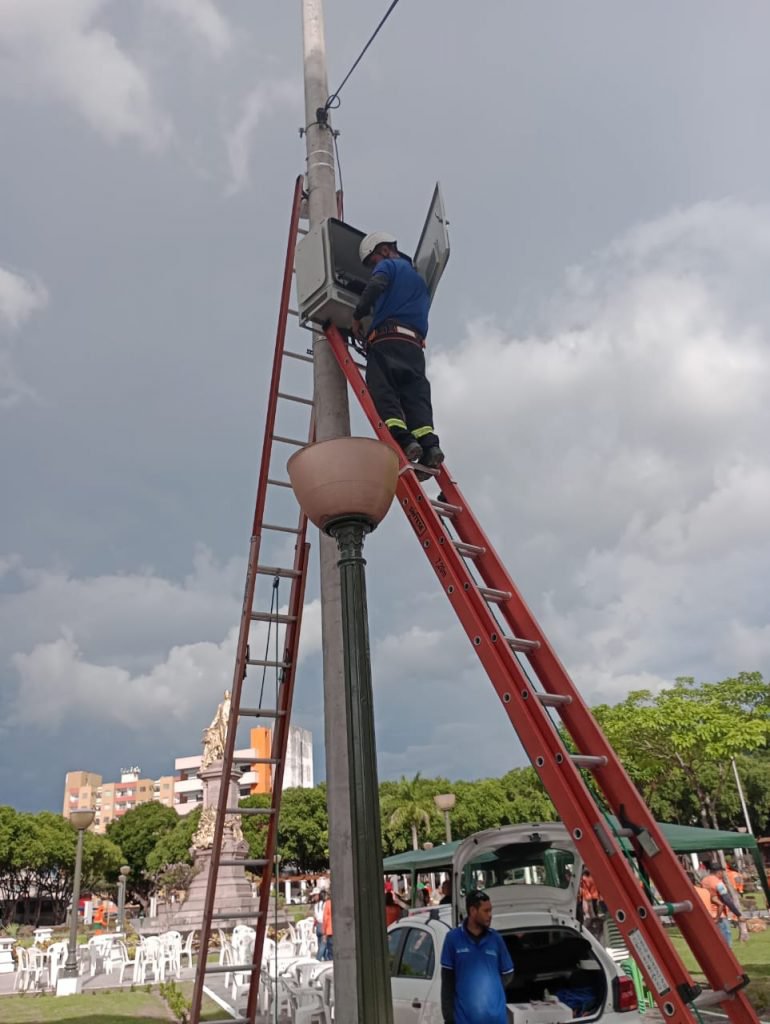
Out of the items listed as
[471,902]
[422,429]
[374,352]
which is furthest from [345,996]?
[374,352]

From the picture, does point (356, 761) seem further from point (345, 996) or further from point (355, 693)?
point (345, 996)

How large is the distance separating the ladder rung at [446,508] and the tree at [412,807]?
170ft

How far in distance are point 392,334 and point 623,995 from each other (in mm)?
5895

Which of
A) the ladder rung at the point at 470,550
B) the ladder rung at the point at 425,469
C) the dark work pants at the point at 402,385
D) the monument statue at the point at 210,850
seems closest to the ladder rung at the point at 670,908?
the ladder rung at the point at 470,550

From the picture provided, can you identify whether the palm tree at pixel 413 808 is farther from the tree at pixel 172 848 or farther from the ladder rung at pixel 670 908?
the ladder rung at pixel 670 908

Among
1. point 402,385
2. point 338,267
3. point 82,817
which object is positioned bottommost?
point 82,817

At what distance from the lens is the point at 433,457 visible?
6.28 m

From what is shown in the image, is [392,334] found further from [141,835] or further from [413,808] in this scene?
[141,835]

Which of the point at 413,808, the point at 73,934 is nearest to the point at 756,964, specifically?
the point at 73,934

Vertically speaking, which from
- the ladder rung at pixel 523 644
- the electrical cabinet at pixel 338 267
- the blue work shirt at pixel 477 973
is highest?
the electrical cabinet at pixel 338 267

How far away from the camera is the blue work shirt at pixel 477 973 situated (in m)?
5.36

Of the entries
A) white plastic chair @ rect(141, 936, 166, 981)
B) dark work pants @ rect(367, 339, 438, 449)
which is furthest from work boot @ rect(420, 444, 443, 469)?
white plastic chair @ rect(141, 936, 166, 981)

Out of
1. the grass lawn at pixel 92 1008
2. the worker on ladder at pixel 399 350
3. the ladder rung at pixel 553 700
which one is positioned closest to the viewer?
the ladder rung at pixel 553 700

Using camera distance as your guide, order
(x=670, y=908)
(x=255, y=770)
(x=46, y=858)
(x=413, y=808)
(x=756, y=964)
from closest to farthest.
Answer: (x=670, y=908) → (x=756, y=964) → (x=413, y=808) → (x=46, y=858) → (x=255, y=770)
